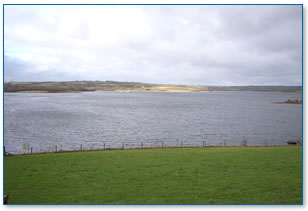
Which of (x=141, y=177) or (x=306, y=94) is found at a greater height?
(x=306, y=94)

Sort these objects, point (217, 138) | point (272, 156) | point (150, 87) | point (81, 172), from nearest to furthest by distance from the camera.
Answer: point (81, 172) < point (272, 156) < point (217, 138) < point (150, 87)

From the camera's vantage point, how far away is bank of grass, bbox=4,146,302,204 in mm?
8773

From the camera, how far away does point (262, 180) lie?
1009 centimetres

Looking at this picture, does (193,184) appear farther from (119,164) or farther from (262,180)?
(119,164)

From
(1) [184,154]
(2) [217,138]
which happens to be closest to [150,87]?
(2) [217,138]

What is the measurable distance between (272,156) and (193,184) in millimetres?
6713

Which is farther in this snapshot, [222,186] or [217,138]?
[217,138]

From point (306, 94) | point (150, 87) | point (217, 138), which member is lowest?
point (217, 138)

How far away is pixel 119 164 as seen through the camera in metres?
13.2

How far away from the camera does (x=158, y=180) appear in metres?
10.5

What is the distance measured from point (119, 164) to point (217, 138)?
59.1 ft

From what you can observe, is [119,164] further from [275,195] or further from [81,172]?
[275,195]

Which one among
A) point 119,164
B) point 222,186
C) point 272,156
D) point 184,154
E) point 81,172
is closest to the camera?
point 222,186

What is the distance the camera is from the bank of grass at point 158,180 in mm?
8773
